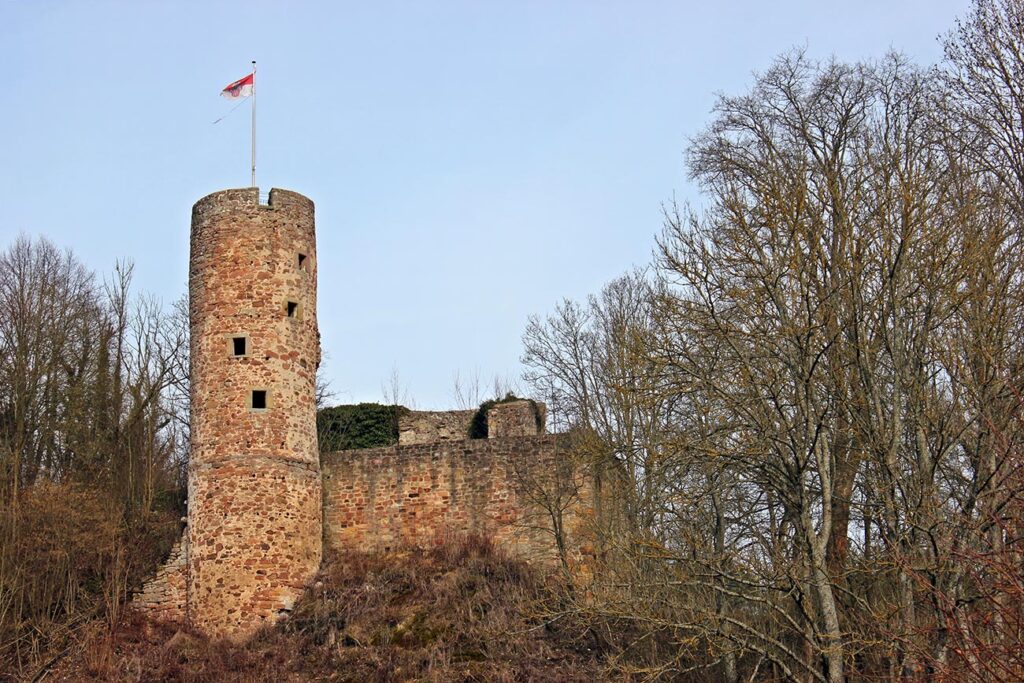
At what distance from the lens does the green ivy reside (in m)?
24.7

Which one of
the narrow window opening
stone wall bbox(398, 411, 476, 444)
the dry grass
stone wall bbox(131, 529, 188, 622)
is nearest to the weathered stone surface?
stone wall bbox(398, 411, 476, 444)

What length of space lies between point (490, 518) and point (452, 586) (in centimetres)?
184

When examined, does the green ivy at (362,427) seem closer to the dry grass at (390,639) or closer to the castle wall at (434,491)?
the castle wall at (434,491)

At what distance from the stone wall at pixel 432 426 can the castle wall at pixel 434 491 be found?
2.08 metres

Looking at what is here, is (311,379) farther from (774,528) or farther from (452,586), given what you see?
(774,528)

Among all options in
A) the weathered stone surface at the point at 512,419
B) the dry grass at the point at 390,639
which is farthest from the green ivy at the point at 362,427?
the dry grass at the point at 390,639

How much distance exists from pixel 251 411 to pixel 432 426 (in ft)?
15.4

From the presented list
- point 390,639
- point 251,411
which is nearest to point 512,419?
point 251,411

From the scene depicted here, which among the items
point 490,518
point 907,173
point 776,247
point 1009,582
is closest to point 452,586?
point 490,518

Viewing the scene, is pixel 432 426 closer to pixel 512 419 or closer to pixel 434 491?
pixel 512 419

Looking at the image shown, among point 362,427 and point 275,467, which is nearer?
point 275,467

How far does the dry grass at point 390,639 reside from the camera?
1723 cm

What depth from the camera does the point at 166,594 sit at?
63.0 ft

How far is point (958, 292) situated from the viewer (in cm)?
1374
